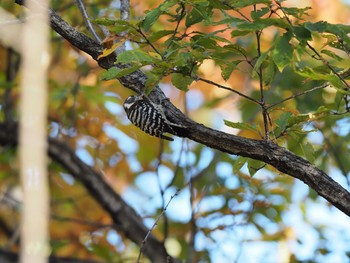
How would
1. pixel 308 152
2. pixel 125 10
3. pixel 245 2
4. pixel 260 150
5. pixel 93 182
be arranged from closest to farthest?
pixel 245 2
pixel 260 150
pixel 308 152
pixel 125 10
pixel 93 182

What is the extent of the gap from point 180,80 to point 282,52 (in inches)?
17.6

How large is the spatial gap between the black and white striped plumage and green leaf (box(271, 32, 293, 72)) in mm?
455

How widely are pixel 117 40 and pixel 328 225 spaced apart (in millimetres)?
2183

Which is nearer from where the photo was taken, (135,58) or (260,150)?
(135,58)

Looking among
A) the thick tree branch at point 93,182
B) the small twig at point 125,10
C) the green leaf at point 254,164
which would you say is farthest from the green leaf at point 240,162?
the thick tree branch at point 93,182

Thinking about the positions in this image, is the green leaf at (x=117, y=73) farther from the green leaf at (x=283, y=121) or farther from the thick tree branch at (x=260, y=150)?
the green leaf at (x=283, y=121)

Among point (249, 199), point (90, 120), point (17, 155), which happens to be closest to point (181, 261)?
point (249, 199)

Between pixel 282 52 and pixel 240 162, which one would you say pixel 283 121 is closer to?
pixel 240 162

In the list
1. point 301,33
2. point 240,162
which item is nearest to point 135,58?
point 301,33

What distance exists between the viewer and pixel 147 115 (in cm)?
199

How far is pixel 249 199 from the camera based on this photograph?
323cm

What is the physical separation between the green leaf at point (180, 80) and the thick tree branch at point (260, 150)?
0.07 meters

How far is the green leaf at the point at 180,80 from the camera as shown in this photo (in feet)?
6.39

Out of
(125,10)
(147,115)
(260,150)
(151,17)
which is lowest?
(260,150)
